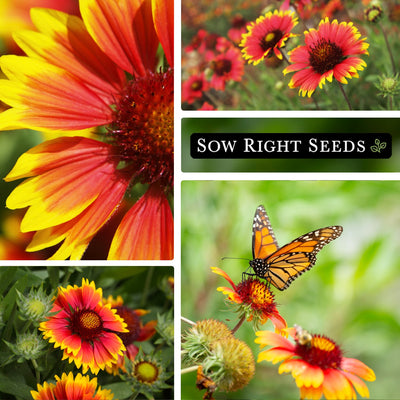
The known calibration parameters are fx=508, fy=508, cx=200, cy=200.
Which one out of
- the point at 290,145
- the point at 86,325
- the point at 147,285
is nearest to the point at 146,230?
the point at 147,285

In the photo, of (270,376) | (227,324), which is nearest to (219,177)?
(227,324)

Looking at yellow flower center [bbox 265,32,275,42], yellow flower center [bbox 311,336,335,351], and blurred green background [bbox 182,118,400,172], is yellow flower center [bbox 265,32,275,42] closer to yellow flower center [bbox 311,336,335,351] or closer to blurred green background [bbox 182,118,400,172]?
blurred green background [bbox 182,118,400,172]

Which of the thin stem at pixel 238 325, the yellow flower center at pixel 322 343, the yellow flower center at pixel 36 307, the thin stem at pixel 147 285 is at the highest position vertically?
the thin stem at pixel 147 285

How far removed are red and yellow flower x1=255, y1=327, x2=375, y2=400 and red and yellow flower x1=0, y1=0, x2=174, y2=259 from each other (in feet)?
0.96

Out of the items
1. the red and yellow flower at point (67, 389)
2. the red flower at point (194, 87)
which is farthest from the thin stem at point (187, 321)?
the red flower at point (194, 87)

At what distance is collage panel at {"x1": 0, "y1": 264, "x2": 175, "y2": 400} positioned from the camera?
1.00m

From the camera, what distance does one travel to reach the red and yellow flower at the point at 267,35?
39.3 inches

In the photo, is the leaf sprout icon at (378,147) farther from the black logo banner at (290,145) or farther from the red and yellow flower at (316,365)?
the red and yellow flower at (316,365)

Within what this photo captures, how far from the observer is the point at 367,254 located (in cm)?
101

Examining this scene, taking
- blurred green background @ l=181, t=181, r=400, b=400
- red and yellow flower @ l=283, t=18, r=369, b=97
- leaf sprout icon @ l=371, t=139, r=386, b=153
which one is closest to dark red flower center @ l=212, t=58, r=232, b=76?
red and yellow flower @ l=283, t=18, r=369, b=97

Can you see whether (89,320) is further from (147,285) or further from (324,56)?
(324,56)

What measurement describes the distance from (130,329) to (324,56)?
0.66 metres

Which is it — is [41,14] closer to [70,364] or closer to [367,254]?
[70,364]

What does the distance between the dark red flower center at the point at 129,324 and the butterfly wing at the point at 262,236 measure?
0.27 metres
